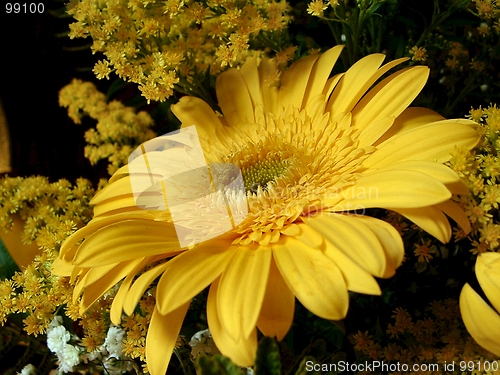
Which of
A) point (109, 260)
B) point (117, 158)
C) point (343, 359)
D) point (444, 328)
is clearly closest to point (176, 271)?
point (109, 260)

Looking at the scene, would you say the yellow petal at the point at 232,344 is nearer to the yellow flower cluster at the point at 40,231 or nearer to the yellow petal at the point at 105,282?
the yellow petal at the point at 105,282

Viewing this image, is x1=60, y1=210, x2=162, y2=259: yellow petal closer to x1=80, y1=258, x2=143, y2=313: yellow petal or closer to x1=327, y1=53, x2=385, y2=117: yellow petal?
x1=80, y1=258, x2=143, y2=313: yellow petal

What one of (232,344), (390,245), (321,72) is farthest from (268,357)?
(321,72)

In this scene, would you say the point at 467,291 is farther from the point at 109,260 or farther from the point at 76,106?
the point at 76,106

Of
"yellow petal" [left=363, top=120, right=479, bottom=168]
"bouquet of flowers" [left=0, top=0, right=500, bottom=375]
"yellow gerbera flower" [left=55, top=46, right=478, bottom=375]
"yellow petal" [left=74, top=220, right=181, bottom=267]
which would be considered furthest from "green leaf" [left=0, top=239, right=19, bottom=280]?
"yellow petal" [left=363, top=120, right=479, bottom=168]

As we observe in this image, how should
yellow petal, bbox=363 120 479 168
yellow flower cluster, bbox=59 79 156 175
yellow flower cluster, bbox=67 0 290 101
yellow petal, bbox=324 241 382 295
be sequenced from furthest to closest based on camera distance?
yellow flower cluster, bbox=59 79 156 175 → yellow flower cluster, bbox=67 0 290 101 → yellow petal, bbox=363 120 479 168 → yellow petal, bbox=324 241 382 295
